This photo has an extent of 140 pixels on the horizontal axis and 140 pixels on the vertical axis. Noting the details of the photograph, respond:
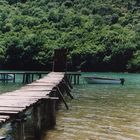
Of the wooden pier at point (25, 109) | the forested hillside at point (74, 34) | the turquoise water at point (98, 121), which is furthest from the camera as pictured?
the forested hillside at point (74, 34)

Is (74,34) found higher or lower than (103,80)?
higher

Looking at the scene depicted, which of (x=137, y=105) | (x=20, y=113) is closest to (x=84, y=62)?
(x=137, y=105)

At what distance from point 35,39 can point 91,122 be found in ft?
232

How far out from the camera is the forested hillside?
84750 mm

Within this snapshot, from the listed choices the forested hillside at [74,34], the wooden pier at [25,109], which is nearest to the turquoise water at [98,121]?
the wooden pier at [25,109]

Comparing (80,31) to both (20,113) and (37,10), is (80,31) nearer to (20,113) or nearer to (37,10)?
(37,10)

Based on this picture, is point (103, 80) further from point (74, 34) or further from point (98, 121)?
point (74, 34)

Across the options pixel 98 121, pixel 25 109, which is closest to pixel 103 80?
pixel 98 121

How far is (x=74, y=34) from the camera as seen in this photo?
96.1 meters

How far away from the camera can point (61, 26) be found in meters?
102

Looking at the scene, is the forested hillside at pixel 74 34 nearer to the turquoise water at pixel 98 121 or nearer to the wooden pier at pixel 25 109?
the turquoise water at pixel 98 121

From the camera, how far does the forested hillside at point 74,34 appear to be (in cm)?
8475

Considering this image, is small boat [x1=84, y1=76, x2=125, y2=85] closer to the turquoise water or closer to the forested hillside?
the turquoise water

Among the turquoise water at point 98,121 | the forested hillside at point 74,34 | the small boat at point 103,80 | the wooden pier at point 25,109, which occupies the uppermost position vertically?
the forested hillside at point 74,34
